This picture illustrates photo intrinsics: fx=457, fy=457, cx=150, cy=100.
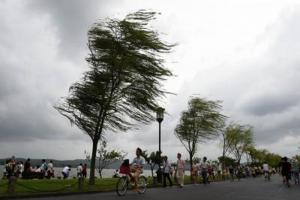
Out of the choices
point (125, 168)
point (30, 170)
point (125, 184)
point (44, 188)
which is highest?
point (30, 170)

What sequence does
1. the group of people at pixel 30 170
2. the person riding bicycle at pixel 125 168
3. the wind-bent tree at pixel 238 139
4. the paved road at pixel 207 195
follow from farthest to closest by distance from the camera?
the wind-bent tree at pixel 238 139, the group of people at pixel 30 170, the person riding bicycle at pixel 125 168, the paved road at pixel 207 195

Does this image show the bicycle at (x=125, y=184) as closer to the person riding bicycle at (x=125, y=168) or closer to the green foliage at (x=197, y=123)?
the person riding bicycle at (x=125, y=168)

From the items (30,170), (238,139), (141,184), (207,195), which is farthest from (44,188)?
(238,139)

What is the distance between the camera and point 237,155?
79.6 m

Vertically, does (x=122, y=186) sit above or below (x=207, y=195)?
above

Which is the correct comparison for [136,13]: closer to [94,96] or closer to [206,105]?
[94,96]

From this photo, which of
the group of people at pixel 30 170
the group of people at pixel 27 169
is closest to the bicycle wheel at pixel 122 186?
the group of people at pixel 27 169

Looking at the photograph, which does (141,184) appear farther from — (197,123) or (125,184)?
(197,123)

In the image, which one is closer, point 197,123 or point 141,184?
point 141,184

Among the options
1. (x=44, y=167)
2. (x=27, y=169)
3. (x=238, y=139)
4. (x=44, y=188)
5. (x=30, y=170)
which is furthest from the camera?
(x=238, y=139)

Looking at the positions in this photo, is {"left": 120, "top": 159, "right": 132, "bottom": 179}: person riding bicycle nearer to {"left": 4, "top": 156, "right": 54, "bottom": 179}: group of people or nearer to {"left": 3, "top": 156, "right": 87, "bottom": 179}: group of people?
{"left": 4, "top": 156, "right": 54, "bottom": 179}: group of people

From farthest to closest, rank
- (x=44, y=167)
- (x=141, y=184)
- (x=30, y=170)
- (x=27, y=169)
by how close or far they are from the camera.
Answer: (x=44, y=167) < (x=30, y=170) < (x=27, y=169) < (x=141, y=184)

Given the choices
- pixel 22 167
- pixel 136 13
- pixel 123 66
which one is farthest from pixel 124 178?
pixel 22 167

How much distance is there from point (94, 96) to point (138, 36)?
15.0ft
